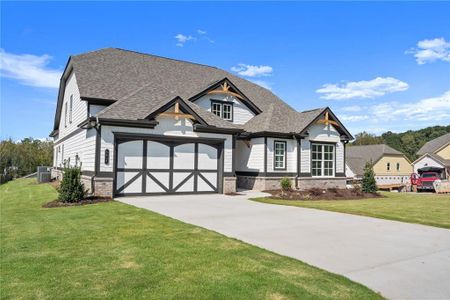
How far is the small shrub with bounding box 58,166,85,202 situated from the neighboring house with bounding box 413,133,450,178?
163 ft

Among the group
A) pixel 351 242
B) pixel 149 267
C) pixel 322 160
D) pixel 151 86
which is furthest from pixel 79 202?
pixel 322 160

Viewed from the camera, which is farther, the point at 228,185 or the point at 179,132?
the point at 228,185

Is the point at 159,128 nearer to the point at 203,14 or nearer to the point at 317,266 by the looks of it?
the point at 203,14

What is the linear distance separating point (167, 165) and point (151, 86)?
4.90 metres

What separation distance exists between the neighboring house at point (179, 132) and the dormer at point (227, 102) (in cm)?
7

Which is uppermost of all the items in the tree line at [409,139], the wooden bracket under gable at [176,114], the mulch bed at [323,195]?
the tree line at [409,139]

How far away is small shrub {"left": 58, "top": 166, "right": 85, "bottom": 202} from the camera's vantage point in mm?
13367

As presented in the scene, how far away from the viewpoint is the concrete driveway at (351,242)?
5211 mm

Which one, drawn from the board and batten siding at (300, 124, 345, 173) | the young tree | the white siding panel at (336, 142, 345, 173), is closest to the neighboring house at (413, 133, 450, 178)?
the white siding panel at (336, 142, 345, 173)

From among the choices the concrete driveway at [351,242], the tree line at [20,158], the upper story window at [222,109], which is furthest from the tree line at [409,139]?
the concrete driveway at [351,242]

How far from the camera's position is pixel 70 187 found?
1341 cm

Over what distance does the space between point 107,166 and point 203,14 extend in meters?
8.09

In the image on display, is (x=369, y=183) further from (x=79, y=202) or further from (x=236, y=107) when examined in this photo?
(x=79, y=202)

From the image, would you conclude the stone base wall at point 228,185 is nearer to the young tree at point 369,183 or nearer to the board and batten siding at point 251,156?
the board and batten siding at point 251,156
